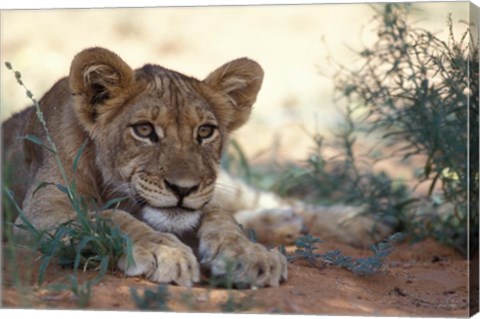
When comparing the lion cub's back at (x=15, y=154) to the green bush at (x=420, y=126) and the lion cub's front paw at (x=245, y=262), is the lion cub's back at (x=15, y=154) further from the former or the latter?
the green bush at (x=420, y=126)

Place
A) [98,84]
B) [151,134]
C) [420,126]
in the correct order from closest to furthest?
[151,134] < [98,84] < [420,126]

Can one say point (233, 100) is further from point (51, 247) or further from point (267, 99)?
point (267, 99)

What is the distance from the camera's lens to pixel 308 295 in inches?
139

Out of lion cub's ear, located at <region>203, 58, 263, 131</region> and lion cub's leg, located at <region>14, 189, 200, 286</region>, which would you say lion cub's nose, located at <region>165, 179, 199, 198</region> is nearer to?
lion cub's leg, located at <region>14, 189, 200, 286</region>

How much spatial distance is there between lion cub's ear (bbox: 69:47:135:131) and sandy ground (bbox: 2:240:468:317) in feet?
2.19

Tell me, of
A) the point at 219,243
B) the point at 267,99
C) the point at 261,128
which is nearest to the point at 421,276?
Answer: the point at 219,243

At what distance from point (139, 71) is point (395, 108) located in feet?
4.90

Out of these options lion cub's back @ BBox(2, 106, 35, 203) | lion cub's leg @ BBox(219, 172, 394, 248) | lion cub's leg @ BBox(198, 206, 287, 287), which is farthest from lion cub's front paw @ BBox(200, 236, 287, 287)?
lion cub's leg @ BBox(219, 172, 394, 248)

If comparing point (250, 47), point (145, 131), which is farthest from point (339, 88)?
point (250, 47)

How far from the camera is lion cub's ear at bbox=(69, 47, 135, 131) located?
389cm

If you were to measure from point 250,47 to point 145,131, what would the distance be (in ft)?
19.5

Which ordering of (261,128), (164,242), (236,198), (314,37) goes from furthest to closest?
1. (314,37)
2. (261,128)
3. (236,198)
4. (164,242)

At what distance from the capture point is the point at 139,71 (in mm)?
4148

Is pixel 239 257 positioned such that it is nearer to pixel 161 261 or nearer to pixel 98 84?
pixel 161 261
